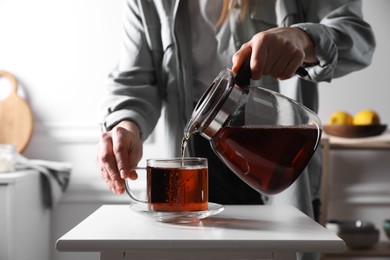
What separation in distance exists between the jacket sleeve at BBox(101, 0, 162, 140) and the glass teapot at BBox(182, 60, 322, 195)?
0.37m

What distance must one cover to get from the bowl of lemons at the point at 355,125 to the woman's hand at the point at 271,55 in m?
1.51

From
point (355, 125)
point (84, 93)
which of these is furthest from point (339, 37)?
point (84, 93)

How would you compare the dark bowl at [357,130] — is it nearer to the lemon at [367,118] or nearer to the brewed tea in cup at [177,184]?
the lemon at [367,118]

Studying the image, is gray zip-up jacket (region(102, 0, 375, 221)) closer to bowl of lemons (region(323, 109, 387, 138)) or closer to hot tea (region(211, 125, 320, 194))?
hot tea (region(211, 125, 320, 194))

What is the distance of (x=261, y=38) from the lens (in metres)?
0.89

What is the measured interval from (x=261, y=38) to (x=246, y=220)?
0.27 metres

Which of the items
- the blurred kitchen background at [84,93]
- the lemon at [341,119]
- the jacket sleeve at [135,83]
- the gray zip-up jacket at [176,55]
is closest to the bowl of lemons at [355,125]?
the lemon at [341,119]

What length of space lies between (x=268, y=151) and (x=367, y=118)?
64.8 inches

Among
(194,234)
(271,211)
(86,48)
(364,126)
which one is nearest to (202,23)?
(271,211)

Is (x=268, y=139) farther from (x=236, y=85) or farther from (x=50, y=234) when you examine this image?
(x=50, y=234)

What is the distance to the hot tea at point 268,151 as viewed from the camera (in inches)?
34.5

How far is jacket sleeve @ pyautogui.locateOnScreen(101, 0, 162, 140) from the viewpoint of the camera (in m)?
1.27

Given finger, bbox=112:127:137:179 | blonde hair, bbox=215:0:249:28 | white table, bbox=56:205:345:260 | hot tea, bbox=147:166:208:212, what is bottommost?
white table, bbox=56:205:345:260

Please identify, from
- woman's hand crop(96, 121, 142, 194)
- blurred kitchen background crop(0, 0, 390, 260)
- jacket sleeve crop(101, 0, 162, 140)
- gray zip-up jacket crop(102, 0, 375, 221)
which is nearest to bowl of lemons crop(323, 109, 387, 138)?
blurred kitchen background crop(0, 0, 390, 260)
